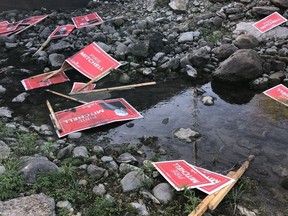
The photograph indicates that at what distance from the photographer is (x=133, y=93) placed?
575 centimetres

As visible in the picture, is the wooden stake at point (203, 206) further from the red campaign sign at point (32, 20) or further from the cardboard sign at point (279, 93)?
the red campaign sign at point (32, 20)

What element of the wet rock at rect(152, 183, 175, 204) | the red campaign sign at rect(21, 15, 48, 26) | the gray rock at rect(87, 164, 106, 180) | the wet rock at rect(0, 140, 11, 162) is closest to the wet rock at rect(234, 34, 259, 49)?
the wet rock at rect(152, 183, 175, 204)

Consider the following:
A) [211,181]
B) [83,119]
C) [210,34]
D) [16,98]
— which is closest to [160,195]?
[211,181]

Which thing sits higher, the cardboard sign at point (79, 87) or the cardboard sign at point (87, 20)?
the cardboard sign at point (87, 20)

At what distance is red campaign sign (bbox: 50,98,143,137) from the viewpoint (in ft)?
15.7

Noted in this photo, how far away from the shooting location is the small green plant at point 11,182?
11.1ft

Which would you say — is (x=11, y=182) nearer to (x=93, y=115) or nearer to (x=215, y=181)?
(x=93, y=115)

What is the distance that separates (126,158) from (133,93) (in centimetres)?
183

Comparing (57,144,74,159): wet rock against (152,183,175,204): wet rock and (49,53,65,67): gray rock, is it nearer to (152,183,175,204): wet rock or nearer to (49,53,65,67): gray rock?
(152,183,175,204): wet rock

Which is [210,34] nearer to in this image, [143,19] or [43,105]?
[143,19]

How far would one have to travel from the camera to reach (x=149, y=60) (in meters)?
6.48

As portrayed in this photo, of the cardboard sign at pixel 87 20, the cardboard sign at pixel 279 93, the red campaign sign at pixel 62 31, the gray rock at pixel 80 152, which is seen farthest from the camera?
the cardboard sign at pixel 87 20

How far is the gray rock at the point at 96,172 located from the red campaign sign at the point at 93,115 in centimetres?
99

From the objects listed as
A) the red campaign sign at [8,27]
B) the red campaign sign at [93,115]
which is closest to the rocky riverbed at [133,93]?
the red campaign sign at [93,115]
